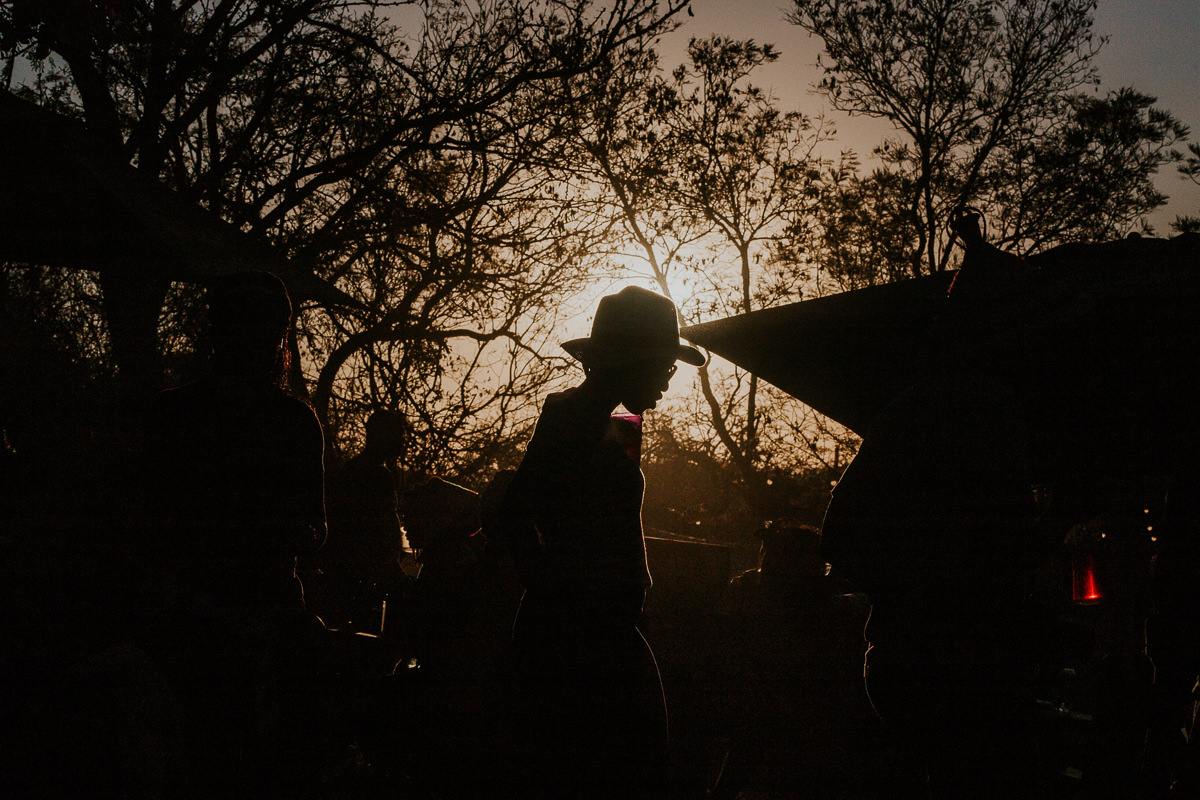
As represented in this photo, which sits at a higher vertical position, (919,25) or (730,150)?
(919,25)

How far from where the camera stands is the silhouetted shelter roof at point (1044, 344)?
289 cm

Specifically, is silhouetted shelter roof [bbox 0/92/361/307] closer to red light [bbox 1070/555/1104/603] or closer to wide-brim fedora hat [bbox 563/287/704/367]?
wide-brim fedora hat [bbox 563/287/704/367]

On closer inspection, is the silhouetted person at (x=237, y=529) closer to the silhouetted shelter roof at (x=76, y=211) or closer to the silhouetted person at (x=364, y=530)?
the silhouetted shelter roof at (x=76, y=211)

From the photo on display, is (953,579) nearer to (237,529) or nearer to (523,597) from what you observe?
(523,597)

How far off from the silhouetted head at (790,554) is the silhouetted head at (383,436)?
2.79 meters

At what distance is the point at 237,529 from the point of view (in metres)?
2.54

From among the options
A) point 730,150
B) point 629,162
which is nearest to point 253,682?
point 629,162

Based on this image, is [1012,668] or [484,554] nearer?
[1012,668]

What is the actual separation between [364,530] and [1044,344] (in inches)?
194

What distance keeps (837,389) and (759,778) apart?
87.7 inches

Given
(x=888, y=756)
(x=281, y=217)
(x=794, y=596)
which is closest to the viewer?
(x=888, y=756)

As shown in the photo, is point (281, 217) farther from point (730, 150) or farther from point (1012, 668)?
point (730, 150)

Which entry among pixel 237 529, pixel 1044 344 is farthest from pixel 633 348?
pixel 1044 344

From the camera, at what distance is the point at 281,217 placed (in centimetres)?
950
